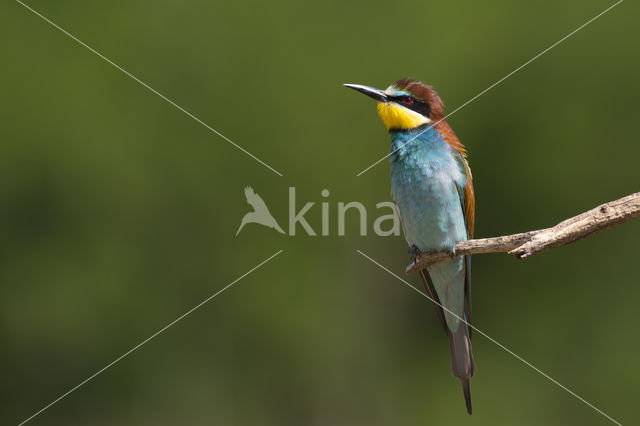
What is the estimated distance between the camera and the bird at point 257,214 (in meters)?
4.83

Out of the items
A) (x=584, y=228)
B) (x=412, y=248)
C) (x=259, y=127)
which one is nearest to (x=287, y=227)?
(x=259, y=127)

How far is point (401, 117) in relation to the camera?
2969 mm

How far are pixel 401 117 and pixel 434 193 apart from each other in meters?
0.39

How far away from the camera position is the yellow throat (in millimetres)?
2957

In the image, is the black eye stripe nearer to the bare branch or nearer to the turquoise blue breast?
the turquoise blue breast

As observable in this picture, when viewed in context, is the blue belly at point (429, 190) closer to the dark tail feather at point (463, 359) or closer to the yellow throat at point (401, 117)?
the yellow throat at point (401, 117)

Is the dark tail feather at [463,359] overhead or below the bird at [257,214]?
below

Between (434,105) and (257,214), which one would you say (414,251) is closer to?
(434,105)

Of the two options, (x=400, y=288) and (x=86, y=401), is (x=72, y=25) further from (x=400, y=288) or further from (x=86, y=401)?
(x=400, y=288)

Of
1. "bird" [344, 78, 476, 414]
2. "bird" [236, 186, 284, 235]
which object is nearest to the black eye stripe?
"bird" [344, 78, 476, 414]

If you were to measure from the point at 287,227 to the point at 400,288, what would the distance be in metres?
0.96

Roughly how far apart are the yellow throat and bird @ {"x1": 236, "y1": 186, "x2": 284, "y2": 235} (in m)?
2.00

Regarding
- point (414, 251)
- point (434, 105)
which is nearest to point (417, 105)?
point (434, 105)

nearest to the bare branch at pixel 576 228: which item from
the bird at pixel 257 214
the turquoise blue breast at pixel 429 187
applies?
the turquoise blue breast at pixel 429 187
